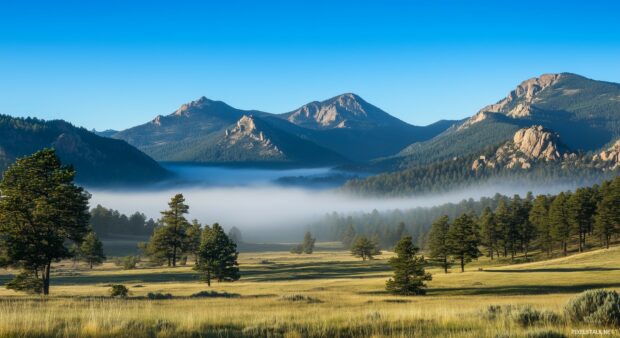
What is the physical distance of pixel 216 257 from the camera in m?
67.1

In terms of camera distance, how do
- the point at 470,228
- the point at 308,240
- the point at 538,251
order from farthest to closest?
the point at 308,240 < the point at 538,251 < the point at 470,228

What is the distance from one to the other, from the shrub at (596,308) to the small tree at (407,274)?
31.7 metres

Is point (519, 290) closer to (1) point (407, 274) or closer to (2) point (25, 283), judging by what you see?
(1) point (407, 274)

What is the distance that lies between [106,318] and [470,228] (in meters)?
69.5

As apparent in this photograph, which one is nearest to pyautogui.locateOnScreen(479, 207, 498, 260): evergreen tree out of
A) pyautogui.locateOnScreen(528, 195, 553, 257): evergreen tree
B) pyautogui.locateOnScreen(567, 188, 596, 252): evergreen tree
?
pyautogui.locateOnScreen(528, 195, 553, 257): evergreen tree

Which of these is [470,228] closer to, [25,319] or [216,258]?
[216,258]

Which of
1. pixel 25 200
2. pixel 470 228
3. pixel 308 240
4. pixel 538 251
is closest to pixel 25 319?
pixel 25 200

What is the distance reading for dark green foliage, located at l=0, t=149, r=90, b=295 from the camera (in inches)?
1426

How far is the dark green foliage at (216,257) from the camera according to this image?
6494cm

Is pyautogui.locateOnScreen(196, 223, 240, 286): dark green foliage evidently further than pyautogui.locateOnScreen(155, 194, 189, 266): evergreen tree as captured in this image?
No

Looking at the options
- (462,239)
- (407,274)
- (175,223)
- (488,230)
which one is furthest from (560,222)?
(175,223)

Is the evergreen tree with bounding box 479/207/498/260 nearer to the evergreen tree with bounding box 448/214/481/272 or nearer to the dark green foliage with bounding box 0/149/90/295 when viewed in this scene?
the evergreen tree with bounding box 448/214/481/272

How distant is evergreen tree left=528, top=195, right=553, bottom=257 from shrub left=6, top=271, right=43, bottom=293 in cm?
9123

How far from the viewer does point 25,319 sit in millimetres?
14094
